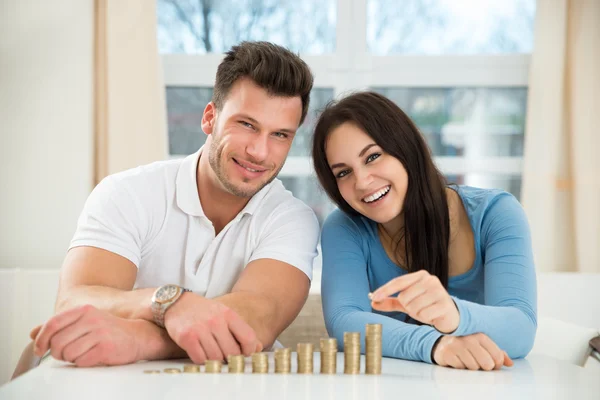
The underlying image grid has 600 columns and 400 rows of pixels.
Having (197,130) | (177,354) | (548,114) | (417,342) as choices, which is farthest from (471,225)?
(197,130)

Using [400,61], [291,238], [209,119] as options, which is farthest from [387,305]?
[400,61]

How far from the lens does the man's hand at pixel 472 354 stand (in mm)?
1423

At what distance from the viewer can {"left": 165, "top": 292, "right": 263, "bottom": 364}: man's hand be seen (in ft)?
4.62

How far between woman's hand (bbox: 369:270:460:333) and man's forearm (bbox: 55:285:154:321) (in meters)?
0.54

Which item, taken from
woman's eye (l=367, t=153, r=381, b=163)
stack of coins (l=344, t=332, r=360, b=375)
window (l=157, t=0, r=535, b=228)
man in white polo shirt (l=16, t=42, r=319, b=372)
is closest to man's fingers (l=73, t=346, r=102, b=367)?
man in white polo shirt (l=16, t=42, r=319, b=372)

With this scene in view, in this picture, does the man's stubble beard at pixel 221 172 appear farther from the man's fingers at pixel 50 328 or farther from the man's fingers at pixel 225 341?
the man's fingers at pixel 50 328

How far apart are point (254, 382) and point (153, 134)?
2.88m

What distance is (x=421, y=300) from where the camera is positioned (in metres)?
1.38

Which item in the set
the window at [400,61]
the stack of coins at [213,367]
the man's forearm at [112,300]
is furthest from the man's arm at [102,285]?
the window at [400,61]

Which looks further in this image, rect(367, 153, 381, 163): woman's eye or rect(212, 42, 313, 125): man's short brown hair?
rect(212, 42, 313, 125): man's short brown hair

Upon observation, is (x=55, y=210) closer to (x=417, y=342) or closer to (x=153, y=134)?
(x=153, y=134)

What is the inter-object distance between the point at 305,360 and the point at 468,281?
0.86 metres

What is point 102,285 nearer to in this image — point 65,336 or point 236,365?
point 65,336

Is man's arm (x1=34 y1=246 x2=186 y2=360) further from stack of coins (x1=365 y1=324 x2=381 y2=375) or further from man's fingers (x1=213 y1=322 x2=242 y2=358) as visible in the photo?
stack of coins (x1=365 y1=324 x2=381 y2=375)
